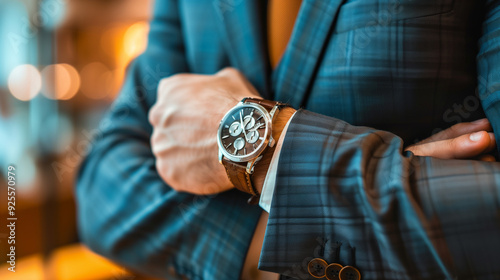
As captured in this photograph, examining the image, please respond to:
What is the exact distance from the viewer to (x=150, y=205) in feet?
2.44

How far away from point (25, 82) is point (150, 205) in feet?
7.39

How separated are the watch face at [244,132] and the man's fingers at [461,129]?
0.81 feet

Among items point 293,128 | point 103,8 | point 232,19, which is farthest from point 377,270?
point 103,8

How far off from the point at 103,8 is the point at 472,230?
2.90m

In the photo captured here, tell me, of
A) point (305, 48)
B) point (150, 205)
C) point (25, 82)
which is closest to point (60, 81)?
point (25, 82)

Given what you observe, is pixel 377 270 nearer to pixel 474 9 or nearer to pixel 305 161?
pixel 305 161

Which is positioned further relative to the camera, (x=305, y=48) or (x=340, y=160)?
(x=305, y=48)

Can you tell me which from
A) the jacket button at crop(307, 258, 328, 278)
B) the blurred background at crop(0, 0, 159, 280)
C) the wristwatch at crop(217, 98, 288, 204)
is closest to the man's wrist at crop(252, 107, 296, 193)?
the wristwatch at crop(217, 98, 288, 204)

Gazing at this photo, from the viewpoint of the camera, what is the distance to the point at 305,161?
1.64ft

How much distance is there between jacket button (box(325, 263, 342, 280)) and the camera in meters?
0.49

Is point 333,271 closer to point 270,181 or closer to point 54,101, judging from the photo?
point 270,181

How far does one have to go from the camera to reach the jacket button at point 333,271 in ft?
1.59

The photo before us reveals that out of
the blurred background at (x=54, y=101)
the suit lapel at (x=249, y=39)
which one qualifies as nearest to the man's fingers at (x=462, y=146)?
the suit lapel at (x=249, y=39)

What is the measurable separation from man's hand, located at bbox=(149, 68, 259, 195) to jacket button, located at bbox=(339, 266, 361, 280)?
0.23 meters
